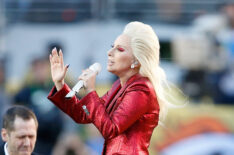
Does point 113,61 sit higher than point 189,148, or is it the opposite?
point 113,61

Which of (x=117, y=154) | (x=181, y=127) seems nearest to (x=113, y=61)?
(x=117, y=154)

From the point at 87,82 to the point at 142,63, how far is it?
37 centimetres

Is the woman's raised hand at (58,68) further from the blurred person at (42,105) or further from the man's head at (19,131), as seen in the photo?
the blurred person at (42,105)

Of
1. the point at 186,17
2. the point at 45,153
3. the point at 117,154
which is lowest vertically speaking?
the point at 45,153

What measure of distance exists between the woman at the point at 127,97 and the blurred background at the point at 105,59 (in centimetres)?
386

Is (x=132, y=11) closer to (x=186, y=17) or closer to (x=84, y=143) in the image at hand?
(x=186, y=17)

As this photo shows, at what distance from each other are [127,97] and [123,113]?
0.38 ft

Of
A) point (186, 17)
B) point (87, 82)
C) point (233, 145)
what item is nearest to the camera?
point (87, 82)

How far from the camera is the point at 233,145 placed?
24.7ft

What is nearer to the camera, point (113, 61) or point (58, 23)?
point (113, 61)

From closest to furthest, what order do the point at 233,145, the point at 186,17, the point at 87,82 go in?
the point at 87,82
the point at 233,145
the point at 186,17

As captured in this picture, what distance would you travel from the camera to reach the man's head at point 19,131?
3930mm

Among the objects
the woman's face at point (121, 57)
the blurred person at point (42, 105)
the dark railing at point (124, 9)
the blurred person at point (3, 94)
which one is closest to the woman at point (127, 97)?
the woman's face at point (121, 57)

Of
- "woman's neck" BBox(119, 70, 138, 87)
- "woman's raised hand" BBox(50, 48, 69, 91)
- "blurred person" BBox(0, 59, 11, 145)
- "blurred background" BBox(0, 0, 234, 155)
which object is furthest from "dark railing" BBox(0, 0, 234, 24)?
"woman's raised hand" BBox(50, 48, 69, 91)
